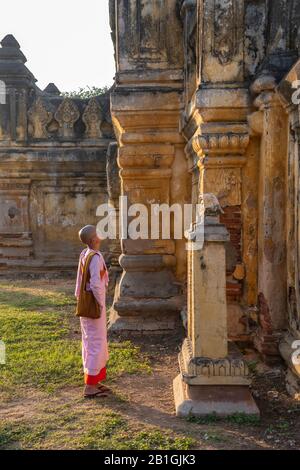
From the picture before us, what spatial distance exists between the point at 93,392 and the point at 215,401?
1.06 metres

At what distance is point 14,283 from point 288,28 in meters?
7.44

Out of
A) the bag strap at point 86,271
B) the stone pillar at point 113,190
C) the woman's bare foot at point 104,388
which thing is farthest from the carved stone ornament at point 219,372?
the stone pillar at point 113,190

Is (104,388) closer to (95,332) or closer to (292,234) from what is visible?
(95,332)

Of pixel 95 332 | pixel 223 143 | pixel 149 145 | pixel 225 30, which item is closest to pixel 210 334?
pixel 95 332

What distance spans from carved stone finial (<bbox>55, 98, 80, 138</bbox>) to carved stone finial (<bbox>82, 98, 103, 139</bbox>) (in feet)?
0.64

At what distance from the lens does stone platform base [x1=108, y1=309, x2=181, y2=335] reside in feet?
21.0

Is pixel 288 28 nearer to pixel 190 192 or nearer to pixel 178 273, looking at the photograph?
pixel 190 192

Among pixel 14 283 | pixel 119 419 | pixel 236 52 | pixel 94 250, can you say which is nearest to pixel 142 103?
pixel 236 52

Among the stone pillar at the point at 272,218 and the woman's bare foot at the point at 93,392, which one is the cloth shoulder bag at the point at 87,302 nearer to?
the woman's bare foot at the point at 93,392

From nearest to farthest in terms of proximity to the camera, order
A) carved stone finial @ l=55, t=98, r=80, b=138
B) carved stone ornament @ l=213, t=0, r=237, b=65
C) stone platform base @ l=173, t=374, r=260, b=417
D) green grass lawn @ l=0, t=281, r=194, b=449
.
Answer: green grass lawn @ l=0, t=281, r=194, b=449 < stone platform base @ l=173, t=374, r=260, b=417 < carved stone ornament @ l=213, t=0, r=237, b=65 < carved stone finial @ l=55, t=98, r=80, b=138

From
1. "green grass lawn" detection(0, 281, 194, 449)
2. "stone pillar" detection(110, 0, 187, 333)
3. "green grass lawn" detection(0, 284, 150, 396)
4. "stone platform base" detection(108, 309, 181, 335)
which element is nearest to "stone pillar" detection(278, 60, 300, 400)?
"green grass lawn" detection(0, 281, 194, 449)

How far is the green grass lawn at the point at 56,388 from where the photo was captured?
344cm

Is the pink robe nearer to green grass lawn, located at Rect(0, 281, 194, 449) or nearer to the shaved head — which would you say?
the shaved head

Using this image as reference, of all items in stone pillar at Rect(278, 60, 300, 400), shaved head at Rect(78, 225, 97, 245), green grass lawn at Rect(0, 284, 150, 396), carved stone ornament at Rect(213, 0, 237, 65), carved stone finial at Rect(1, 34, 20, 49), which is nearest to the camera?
stone pillar at Rect(278, 60, 300, 400)
